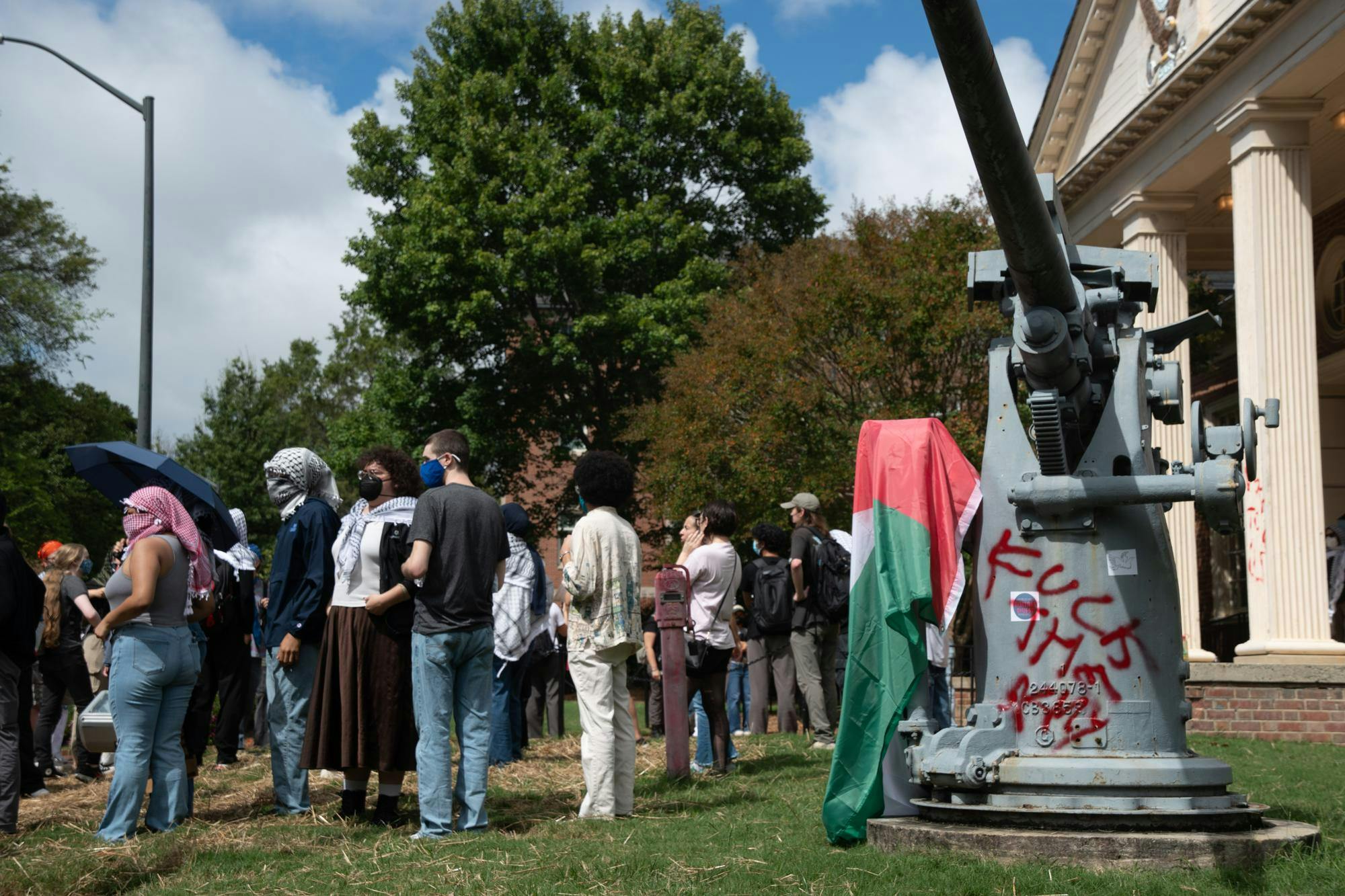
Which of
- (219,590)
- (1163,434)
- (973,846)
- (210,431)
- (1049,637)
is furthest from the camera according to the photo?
(210,431)

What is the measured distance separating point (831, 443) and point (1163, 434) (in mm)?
5433

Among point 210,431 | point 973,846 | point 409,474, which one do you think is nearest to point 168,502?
point 409,474

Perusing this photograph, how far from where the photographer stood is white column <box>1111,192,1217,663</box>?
Answer: 18641 mm

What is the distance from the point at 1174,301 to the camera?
19.5 metres

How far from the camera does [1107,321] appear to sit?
6293 millimetres

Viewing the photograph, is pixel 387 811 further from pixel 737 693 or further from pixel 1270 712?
pixel 1270 712

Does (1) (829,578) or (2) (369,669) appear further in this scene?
(1) (829,578)

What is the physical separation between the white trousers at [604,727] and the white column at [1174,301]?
11.9 metres

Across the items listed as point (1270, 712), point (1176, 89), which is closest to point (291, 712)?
point (1270, 712)

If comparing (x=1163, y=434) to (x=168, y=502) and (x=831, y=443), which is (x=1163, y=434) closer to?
(x=831, y=443)

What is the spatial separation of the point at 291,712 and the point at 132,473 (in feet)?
5.36

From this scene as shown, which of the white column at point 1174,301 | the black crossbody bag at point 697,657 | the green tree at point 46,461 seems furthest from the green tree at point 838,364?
the green tree at point 46,461

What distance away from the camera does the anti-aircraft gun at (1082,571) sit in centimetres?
575

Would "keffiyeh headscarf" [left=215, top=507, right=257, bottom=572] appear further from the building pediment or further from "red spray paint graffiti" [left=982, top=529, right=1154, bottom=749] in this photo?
the building pediment
